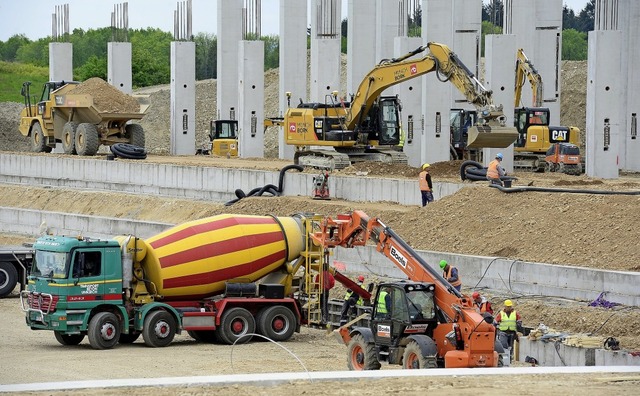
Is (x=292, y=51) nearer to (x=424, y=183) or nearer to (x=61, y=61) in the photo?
(x=61, y=61)

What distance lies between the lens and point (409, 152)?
147 ft

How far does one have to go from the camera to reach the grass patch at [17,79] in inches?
3371

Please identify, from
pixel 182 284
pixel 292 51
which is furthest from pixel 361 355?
pixel 292 51

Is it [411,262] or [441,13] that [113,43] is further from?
[411,262]

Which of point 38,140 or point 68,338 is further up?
point 38,140

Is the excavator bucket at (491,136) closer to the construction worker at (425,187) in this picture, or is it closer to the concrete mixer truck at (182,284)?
the construction worker at (425,187)

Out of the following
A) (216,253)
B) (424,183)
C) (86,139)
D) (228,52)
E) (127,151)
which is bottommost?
(216,253)

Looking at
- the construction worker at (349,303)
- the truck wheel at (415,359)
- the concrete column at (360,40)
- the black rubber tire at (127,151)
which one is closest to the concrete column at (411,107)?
the concrete column at (360,40)

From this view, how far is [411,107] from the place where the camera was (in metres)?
44.8

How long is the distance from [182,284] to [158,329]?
90cm

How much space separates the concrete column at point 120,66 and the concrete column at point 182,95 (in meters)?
3.39

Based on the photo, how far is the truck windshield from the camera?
70.0ft

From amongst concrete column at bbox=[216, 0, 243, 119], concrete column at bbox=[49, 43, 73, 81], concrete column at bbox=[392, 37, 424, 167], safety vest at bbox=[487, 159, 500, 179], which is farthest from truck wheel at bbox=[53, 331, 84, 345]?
concrete column at bbox=[49, 43, 73, 81]

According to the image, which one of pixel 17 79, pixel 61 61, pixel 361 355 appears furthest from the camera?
pixel 17 79
